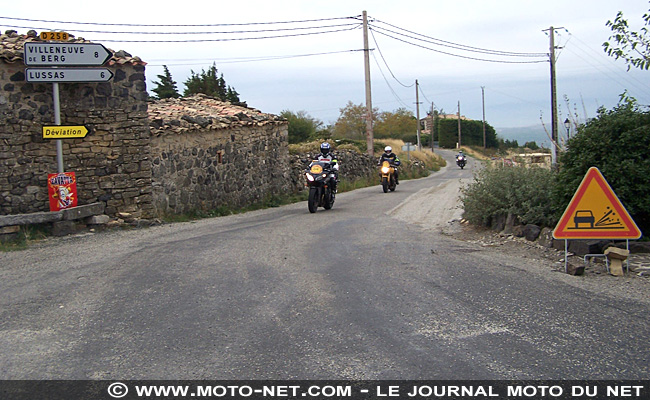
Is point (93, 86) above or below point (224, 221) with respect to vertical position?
above

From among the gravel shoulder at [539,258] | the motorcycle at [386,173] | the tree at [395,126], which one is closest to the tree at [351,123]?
the tree at [395,126]

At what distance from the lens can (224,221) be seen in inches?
536

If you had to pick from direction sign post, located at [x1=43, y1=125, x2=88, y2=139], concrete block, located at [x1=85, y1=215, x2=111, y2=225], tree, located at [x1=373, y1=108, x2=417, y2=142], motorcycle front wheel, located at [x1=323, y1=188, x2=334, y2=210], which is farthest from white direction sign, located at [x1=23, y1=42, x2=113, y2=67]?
tree, located at [x1=373, y1=108, x2=417, y2=142]

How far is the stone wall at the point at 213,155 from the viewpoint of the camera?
45.1 ft

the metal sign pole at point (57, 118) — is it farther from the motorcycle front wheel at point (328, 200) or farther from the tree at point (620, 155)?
the tree at point (620, 155)

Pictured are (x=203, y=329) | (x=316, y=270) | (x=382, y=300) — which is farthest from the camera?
(x=316, y=270)

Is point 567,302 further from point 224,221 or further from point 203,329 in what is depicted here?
point 224,221

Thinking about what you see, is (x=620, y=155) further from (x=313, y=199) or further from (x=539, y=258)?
(x=313, y=199)

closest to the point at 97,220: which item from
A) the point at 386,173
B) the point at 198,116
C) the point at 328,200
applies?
the point at 198,116

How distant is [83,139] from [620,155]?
9893mm

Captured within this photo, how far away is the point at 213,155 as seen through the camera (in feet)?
51.9

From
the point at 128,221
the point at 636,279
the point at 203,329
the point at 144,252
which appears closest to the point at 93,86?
the point at 128,221

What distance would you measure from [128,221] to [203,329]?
7900 millimetres

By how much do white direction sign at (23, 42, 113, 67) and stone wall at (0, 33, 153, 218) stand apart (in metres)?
0.49
